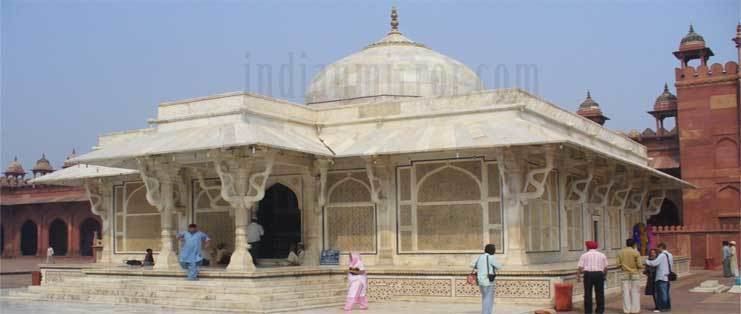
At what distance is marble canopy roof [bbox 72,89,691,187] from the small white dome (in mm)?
2494

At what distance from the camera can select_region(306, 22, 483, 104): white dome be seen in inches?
763

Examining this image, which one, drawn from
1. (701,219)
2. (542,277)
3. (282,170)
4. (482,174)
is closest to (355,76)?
(282,170)

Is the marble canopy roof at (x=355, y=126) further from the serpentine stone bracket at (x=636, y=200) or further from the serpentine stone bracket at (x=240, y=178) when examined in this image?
the serpentine stone bracket at (x=636, y=200)

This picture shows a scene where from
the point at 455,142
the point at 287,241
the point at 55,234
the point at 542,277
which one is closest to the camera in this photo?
the point at 542,277

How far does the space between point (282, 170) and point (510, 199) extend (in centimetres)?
443

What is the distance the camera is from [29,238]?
4394cm

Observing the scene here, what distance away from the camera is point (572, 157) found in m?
16.7

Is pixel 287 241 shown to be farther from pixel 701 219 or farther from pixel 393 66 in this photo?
pixel 701 219

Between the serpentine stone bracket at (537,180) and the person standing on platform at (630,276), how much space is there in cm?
233

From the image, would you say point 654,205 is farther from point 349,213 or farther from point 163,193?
point 163,193

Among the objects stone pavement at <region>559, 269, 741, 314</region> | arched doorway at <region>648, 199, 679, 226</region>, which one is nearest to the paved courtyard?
stone pavement at <region>559, 269, 741, 314</region>

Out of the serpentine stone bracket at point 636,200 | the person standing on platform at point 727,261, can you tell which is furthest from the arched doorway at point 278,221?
the person standing on platform at point 727,261

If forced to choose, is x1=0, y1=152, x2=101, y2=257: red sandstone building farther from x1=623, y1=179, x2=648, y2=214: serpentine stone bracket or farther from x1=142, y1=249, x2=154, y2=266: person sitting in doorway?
x1=623, y1=179, x2=648, y2=214: serpentine stone bracket

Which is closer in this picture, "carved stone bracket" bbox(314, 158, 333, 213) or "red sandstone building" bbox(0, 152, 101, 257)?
"carved stone bracket" bbox(314, 158, 333, 213)
